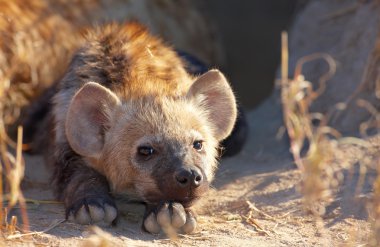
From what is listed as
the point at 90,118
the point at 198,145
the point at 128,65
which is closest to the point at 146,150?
the point at 198,145

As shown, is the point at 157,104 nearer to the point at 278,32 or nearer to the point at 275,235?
the point at 275,235

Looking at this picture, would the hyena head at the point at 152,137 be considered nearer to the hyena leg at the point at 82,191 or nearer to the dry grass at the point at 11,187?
the hyena leg at the point at 82,191

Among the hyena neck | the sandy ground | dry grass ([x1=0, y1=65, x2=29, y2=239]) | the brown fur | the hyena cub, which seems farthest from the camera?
the brown fur

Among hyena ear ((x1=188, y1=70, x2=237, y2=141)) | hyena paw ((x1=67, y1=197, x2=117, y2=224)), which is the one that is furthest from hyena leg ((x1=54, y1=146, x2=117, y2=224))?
hyena ear ((x1=188, y1=70, x2=237, y2=141))

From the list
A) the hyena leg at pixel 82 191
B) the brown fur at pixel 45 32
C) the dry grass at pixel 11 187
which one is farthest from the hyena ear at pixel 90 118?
the brown fur at pixel 45 32

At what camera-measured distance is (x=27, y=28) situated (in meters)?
4.33

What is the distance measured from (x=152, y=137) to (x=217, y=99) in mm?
478

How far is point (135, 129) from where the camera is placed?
293 centimetres

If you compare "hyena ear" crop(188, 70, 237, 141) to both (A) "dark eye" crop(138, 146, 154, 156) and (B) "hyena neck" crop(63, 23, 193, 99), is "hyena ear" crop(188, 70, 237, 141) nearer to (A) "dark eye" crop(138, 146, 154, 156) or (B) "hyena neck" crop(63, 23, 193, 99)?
(B) "hyena neck" crop(63, 23, 193, 99)

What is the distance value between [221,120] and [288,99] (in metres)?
0.98

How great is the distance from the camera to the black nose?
2671 millimetres

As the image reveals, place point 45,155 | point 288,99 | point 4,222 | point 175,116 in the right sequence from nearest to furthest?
point 288,99, point 4,222, point 175,116, point 45,155

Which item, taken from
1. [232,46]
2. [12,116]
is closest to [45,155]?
[12,116]

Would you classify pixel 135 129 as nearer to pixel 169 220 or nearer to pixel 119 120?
pixel 119 120
